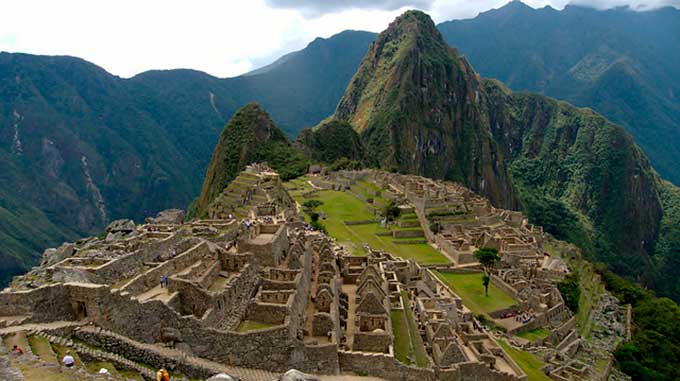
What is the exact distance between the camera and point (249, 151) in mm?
124500

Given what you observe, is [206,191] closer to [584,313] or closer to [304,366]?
[584,313]

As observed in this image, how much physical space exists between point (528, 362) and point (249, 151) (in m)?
99.2

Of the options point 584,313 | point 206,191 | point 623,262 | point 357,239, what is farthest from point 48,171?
point 623,262

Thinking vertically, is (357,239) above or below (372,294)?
below

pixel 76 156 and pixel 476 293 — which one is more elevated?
pixel 76 156

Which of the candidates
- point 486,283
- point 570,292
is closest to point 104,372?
point 486,283

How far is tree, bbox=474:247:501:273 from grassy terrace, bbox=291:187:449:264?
152 inches

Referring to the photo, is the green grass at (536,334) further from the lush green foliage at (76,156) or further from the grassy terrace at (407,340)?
the lush green foliage at (76,156)

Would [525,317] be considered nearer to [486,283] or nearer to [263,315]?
[486,283]

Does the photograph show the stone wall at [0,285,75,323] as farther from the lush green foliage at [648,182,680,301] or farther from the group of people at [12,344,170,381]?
the lush green foliage at [648,182,680,301]

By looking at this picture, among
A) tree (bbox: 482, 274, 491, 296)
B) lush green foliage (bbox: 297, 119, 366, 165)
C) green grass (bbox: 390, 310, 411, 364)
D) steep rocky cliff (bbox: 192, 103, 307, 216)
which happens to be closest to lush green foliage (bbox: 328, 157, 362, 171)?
steep rocky cliff (bbox: 192, 103, 307, 216)

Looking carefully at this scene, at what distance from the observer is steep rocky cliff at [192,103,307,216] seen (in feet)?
381

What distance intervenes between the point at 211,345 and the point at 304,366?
3.72m

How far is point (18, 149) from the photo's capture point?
13412 cm
